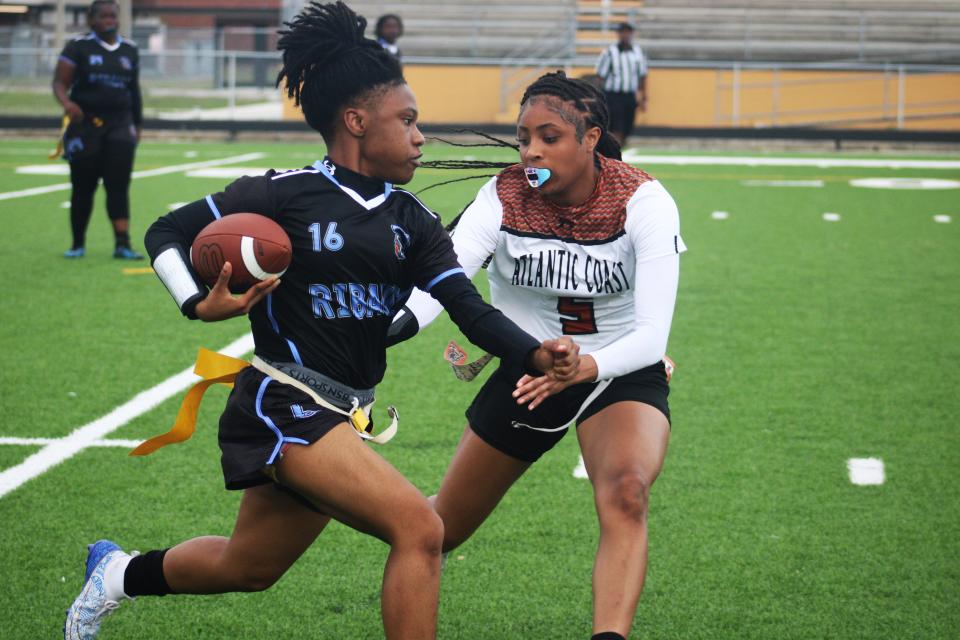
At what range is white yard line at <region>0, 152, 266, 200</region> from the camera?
52.2 ft

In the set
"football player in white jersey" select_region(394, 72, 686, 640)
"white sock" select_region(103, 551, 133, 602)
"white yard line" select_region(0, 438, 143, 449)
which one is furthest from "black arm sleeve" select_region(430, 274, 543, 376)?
"white yard line" select_region(0, 438, 143, 449)

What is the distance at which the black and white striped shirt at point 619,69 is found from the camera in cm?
1959

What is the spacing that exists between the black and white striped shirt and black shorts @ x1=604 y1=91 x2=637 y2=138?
90 mm

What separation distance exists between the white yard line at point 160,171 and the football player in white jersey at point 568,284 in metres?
12.6

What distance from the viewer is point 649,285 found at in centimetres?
406

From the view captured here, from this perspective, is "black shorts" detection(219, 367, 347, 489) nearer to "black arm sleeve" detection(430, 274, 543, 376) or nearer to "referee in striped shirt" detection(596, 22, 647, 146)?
"black arm sleeve" detection(430, 274, 543, 376)

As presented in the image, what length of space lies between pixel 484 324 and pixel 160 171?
16138 mm

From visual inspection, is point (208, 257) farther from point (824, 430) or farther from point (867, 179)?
point (867, 179)

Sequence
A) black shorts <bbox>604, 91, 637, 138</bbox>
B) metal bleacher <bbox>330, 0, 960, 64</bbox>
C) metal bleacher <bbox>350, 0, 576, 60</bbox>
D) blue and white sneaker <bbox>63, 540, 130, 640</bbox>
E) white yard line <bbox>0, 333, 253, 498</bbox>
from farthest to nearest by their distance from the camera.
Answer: metal bleacher <bbox>350, 0, 576, 60</bbox> → metal bleacher <bbox>330, 0, 960, 64</bbox> → black shorts <bbox>604, 91, 637, 138</bbox> → white yard line <bbox>0, 333, 253, 498</bbox> → blue and white sneaker <bbox>63, 540, 130, 640</bbox>

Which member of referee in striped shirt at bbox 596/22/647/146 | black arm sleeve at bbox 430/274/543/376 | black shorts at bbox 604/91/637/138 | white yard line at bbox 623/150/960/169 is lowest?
black arm sleeve at bbox 430/274/543/376

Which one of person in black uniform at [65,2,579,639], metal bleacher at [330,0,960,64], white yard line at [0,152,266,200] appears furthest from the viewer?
metal bleacher at [330,0,960,64]

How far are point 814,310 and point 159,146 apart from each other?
1711cm

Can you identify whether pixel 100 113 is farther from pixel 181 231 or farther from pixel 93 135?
pixel 181 231

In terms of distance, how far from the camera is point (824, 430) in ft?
21.1
